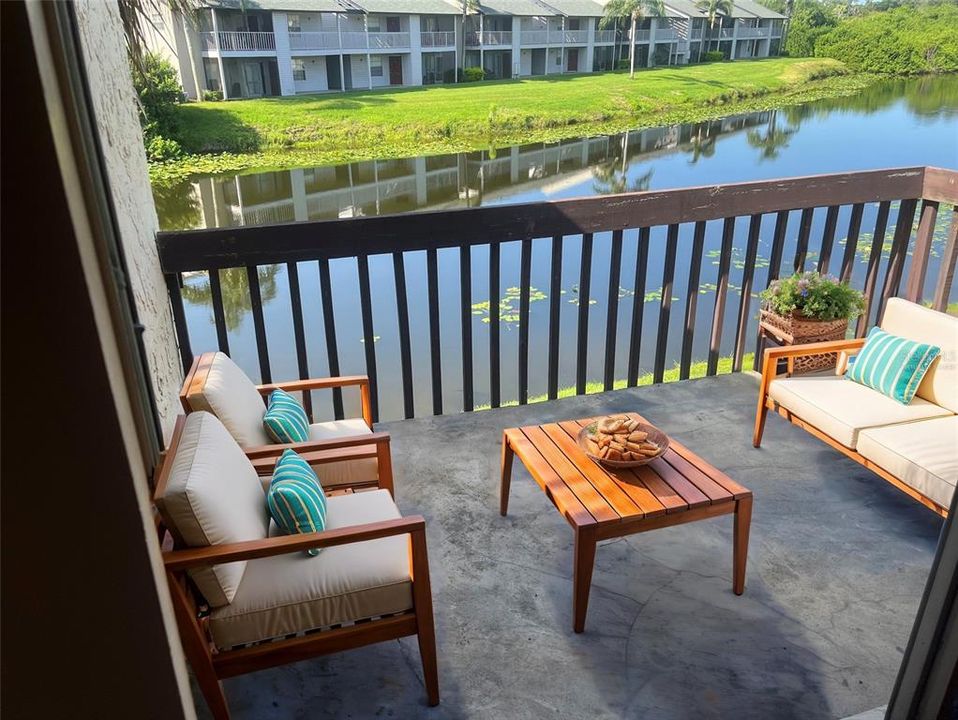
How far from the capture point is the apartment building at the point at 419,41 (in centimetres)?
1920

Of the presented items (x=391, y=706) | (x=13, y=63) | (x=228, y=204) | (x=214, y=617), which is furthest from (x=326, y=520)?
(x=228, y=204)

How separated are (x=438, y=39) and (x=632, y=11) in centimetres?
1031

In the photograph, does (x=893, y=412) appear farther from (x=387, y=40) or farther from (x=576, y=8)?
(x=576, y=8)

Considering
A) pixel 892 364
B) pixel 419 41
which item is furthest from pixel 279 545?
pixel 419 41

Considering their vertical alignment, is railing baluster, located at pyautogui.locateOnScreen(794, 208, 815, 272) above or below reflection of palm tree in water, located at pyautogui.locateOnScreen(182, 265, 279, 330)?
above

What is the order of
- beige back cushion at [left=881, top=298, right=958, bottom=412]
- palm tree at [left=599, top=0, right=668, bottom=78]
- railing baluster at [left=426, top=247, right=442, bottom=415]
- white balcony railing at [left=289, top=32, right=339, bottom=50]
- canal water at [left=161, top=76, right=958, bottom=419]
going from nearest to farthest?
1. beige back cushion at [left=881, top=298, right=958, bottom=412]
2. railing baluster at [left=426, top=247, right=442, bottom=415]
3. canal water at [left=161, top=76, right=958, bottom=419]
4. white balcony railing at [left=289, top=32, right=339, bottom=50]
5. palm tree at [left=599, top=0, right=668, bottom=78]

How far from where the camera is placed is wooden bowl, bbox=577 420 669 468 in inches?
91.4

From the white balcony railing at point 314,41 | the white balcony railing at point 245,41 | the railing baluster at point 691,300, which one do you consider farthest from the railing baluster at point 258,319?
the white balcony railing at point 314,41

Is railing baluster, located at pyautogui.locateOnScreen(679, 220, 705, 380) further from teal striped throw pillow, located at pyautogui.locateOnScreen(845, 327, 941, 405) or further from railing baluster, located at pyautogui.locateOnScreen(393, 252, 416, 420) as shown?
railing baluster, located at pyautogui.locateOnScreen(393, 252, 416, 420)

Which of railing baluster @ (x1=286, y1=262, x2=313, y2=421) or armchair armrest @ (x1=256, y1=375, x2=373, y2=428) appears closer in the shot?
armchair armrest @ (x1=256, y1=375, x2=373, y2=428)

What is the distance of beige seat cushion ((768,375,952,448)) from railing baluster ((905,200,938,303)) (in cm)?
123

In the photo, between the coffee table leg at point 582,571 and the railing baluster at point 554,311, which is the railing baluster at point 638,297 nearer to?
the railing baluster at point 554,311

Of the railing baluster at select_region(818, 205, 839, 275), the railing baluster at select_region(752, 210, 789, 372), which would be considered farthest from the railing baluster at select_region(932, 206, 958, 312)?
the railing baluster at select_region(752, 210, 789, 372)

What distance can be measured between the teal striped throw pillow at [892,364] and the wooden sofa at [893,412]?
0.05 meters
